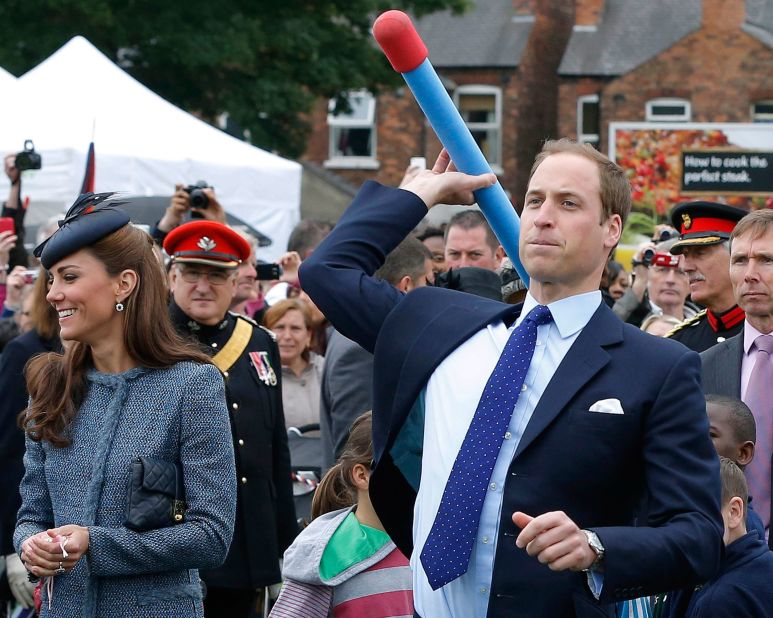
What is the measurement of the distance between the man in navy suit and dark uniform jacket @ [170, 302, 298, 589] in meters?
2.55

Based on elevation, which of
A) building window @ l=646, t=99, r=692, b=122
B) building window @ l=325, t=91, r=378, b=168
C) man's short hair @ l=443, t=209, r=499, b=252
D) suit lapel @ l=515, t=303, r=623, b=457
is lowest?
suit lapel @ l=515, t=303, r=623, b=457

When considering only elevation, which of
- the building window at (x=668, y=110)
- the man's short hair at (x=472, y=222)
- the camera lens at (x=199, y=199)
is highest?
the building window at (x=668, y=110)

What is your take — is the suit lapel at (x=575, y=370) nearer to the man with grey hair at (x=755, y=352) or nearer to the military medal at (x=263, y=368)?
the man with grey hair at (x=755, y=352)

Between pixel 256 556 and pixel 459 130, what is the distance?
3.01 m

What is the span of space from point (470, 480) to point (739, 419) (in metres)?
2.02

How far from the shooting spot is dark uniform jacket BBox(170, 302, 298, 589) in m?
5.74

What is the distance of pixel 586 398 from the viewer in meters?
2.93

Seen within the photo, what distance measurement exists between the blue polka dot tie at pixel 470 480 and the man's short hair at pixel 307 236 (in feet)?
20.2

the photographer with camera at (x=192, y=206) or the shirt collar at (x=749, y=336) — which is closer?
the shirt collar at (x=749, y=336)

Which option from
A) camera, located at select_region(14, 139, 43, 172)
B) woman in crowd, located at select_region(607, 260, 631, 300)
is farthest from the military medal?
woman in crowd, located at select_region(607, 260, 631, 300)

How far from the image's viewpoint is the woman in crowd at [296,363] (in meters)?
7.63

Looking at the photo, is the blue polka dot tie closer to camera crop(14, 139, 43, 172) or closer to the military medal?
the military medal

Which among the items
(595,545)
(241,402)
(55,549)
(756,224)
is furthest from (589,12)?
(595,545)

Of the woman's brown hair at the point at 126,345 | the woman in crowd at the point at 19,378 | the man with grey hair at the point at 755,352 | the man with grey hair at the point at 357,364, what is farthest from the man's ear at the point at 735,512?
the woman in crowd at the point at 19,378
